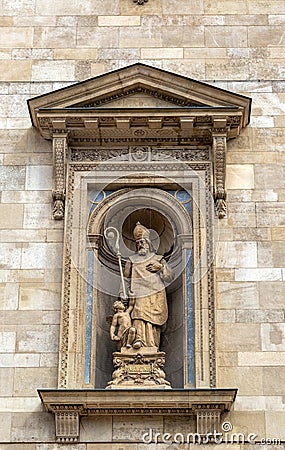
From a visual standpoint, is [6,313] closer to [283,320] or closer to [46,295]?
[46,295]

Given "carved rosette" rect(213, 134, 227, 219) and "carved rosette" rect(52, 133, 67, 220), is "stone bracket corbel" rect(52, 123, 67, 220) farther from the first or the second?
"carved rosette" rect(213, 134, 227, 219)

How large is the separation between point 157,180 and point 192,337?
75.9 inches

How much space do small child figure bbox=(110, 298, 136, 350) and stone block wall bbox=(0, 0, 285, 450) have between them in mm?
629

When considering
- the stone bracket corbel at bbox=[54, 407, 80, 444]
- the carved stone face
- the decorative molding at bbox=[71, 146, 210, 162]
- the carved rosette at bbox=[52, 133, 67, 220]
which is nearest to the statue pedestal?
the stone bracket corbel at bbox=[54, 407, 80, 444]

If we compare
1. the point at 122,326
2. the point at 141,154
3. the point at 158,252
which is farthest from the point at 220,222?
the point at 122,326

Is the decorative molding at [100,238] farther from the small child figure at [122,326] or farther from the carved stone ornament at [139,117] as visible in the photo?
the small child figure at [122,326]

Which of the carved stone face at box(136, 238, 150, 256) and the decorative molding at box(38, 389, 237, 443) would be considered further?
the carved stone face at box(136, 238, 150, 256)

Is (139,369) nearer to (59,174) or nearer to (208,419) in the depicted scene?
(208,419)

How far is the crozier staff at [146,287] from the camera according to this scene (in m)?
12.8

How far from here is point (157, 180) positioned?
1348 cm

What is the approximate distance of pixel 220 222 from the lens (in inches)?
520

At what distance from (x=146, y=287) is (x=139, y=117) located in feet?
6.44

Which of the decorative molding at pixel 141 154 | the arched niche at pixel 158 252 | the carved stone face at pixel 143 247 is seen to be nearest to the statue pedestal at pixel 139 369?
the arched niche at pixel 158 252

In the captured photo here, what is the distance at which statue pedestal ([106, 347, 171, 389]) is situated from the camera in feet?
40.7
